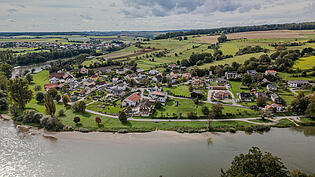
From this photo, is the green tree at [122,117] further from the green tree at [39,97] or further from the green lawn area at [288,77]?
the green lawn area at [288,77]

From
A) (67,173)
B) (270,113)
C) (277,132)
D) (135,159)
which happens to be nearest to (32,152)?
(67,173)

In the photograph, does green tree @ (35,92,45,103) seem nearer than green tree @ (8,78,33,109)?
No

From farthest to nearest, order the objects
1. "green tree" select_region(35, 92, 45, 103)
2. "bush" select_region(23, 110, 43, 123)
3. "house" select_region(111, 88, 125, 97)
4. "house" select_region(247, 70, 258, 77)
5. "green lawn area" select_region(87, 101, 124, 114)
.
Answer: "house" select_region(247, 70, 258, 77)
"house" select_region(111, 88, 125, 97)
"green tree" select_region(35, 92, 45, 103)
"green lawn area" select_region(87, 101, 124, 114)
"bush" select_region(23, 110, 43, 123)

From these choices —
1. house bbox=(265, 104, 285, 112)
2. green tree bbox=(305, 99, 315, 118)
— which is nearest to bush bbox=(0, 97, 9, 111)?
house bbox=(265, 104, 285, 112)

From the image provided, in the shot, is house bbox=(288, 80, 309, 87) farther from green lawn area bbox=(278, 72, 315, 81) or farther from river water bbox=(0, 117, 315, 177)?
river water bbox=(0, 117, 315, 177)

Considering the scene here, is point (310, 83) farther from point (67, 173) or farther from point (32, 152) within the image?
point (32, 152)

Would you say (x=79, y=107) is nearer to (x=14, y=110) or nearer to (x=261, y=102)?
(x=14, y=110)
